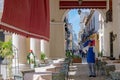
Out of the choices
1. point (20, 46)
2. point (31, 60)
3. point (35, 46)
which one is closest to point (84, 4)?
point (35, 46)

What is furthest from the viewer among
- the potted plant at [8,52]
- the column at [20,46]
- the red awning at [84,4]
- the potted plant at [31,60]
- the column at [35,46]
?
the red awning at [84,4]

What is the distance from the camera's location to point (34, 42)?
581 inches

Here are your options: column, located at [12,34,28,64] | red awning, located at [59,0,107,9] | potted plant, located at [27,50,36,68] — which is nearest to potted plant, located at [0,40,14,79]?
column, located at [12,34,28,64]

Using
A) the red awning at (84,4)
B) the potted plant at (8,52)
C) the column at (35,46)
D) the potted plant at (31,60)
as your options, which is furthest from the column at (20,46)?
the red awning at (84,4)

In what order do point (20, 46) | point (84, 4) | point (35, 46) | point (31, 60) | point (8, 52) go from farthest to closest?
point (84, 4) → point (35, 46) → point (31, 60) → point (20, 46) → point (8, 52)

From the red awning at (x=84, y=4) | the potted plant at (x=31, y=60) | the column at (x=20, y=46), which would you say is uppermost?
the red awning at (x=84, y=4)

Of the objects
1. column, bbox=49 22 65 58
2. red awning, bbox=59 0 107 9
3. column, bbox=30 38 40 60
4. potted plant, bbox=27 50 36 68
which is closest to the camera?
potted plant, bbox=27 50 36 68

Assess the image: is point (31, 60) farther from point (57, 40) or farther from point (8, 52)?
point (57, 40)

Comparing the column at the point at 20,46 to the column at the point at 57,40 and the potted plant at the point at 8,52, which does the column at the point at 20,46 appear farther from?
the column at the point at 57,40

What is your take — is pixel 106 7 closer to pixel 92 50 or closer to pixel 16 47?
pixel 92 50

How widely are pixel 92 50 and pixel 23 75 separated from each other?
688 centimetres

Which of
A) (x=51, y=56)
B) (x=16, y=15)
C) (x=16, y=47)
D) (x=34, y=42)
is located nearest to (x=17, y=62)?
(x=16, y=47)

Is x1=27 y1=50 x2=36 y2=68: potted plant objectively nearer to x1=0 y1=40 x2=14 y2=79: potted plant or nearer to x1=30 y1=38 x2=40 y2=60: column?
x1=30 y1=38 x2=40 y2=60: column

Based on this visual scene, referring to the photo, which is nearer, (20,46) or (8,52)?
(8,52)
